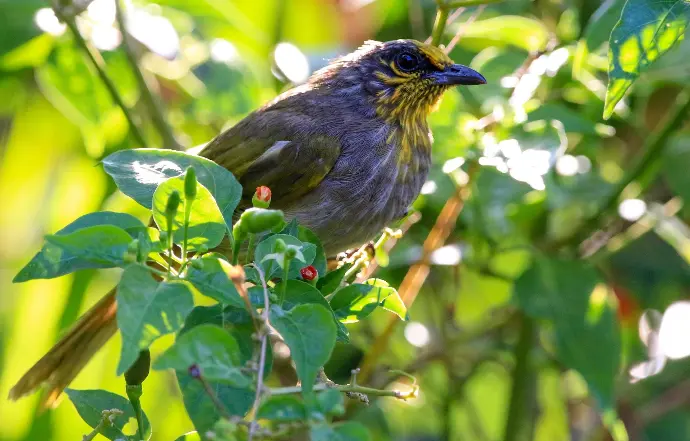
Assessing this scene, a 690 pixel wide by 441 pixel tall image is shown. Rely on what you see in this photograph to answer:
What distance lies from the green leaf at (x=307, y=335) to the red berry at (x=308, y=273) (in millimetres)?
307

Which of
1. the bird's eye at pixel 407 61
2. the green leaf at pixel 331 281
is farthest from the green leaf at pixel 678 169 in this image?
the green leaf at pixel 331 281

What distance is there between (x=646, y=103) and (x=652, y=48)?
216 centimetres

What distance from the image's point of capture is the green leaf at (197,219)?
1.74 meters

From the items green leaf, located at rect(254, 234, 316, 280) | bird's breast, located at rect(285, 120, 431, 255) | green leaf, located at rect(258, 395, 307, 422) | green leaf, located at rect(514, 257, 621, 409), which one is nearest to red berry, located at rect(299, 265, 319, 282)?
green leaf, located at rect(254, 234, 316, 280)

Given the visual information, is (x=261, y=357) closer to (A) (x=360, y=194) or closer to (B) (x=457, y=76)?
(A) (x=360, y=194)

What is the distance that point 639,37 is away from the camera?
6.65ft

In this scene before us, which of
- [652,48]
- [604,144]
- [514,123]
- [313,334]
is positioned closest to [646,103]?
[604,144]

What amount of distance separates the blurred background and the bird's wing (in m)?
0.21

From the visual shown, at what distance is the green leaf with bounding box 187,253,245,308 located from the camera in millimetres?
1637

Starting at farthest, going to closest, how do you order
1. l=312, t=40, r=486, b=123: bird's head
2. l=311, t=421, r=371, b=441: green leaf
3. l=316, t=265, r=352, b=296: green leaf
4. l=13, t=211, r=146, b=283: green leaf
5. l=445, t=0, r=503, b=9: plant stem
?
l=312, t=40, r=486, b=123: bird's head → l=445, t=0, r=503, b=9: plant stem → l=316, t=265, r=352, b=296: green leaf → l=13, t=211, r=146, b=283: green leaf → l=311, t=421, r=371, b=441: green leaf

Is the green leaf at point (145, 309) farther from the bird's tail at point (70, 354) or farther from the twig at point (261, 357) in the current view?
the bird's tail at point (70, 354)

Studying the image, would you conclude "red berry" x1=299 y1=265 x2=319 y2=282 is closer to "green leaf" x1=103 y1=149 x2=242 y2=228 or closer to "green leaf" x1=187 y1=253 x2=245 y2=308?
"green leaf" x1=103 y1=149 x2=242 y2=228

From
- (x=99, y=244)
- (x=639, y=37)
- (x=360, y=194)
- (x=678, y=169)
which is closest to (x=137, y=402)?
(x=99, y=244)

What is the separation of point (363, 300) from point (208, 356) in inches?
20.8
